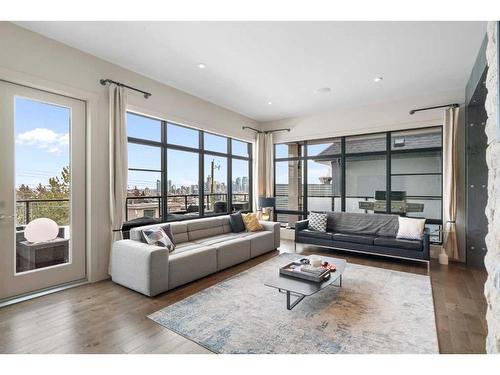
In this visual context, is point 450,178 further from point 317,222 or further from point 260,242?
point 260,242

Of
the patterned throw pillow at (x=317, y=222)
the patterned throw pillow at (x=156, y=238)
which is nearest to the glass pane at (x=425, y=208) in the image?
the patterned throw pillow at (x=317, y=222)

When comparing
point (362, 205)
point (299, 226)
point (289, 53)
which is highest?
point (289, 53)

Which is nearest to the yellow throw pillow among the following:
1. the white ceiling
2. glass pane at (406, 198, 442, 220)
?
the white ceiling

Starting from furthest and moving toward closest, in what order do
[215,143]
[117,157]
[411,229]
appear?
[215,143] → [411,229] → [117,157]

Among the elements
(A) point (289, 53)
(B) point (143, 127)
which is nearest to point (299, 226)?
(A) point (289, 53)

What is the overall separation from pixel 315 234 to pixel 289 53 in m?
3.29

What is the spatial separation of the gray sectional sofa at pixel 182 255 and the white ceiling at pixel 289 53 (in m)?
2.39

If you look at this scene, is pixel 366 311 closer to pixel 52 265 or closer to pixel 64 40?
pixel 52 265

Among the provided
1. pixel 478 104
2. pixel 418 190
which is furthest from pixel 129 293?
pixel 478 104

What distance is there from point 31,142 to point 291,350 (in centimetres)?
360

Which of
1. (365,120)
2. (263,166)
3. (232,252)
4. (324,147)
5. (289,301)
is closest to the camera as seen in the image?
(289,301)

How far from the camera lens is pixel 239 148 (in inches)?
253

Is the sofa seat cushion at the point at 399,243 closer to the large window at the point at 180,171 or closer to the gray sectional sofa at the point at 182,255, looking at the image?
the gray sectional sofa at the point at 182,255
